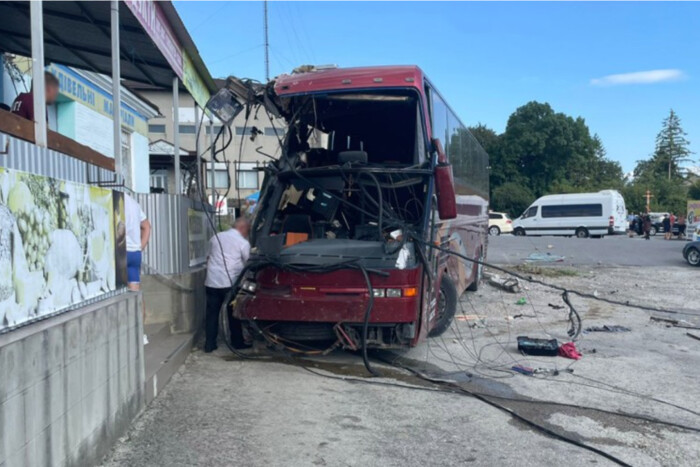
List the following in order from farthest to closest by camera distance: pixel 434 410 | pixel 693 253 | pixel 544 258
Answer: pixel 544 258, pixel 693 253, pixel 434 410

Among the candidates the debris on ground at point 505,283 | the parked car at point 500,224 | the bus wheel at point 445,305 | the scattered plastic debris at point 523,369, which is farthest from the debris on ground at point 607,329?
the parked car at point 500,224

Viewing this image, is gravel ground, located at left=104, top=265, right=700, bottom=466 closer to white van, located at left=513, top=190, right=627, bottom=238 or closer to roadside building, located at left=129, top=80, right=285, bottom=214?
roadside building, located at left=129, top=80, right=285, bottom=214

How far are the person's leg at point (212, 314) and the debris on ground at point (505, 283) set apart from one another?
7.55 meters

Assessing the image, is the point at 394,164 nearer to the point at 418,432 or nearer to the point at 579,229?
the point at 418,432

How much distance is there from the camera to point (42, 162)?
3.72 meters

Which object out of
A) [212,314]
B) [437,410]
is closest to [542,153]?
[212,314]

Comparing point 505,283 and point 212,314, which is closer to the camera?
point 212,314

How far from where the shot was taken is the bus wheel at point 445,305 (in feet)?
27.3

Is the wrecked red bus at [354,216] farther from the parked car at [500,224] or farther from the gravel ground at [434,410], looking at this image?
the parked car at [500,224]

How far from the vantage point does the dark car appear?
704 inches

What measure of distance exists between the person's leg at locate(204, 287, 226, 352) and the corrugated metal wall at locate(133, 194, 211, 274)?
90cm

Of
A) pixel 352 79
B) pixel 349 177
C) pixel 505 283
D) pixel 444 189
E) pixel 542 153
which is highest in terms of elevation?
pixel 542 153

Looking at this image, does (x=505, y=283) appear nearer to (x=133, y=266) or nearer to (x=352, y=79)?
(x=352, y=79)

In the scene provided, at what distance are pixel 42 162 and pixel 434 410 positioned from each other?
12.2ft
